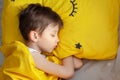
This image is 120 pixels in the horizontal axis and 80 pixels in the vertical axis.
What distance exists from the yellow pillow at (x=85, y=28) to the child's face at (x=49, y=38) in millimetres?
44

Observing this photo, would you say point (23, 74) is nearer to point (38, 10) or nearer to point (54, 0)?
point (38, 10)

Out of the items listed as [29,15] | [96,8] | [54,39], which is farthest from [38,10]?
[96,8]

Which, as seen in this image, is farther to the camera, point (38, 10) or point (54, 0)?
point (54, 0)

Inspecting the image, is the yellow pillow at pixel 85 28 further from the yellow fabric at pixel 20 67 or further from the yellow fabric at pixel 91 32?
the yellow fabric at pixel 20 67

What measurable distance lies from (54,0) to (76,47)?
0.86ft

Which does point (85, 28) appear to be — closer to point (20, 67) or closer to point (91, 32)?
point (91, 32)

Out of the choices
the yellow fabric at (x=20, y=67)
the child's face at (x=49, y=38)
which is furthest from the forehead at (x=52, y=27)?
the yellow fabric at (x=20, y=67)

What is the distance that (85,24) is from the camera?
136cm

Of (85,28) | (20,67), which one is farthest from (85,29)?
(20,67)

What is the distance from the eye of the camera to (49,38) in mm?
1318

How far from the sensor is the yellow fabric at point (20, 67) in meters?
1.23

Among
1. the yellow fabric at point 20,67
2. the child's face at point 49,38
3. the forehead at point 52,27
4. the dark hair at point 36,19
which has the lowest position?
the yellow fabric at point 20,67

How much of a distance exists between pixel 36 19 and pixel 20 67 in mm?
225

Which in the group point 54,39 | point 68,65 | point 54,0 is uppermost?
point 54,0
